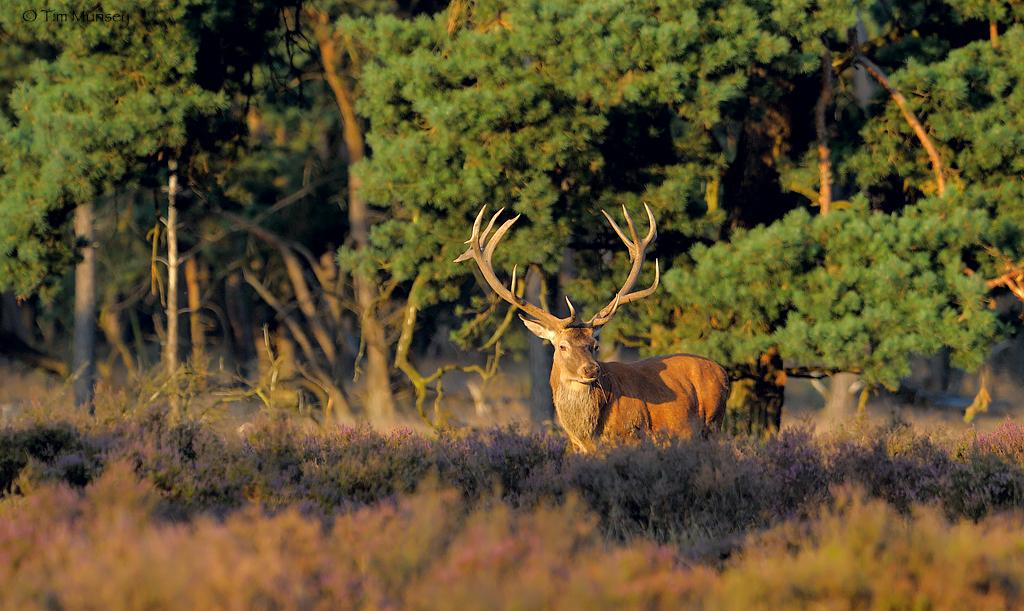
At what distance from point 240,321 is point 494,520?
2530 centimetres

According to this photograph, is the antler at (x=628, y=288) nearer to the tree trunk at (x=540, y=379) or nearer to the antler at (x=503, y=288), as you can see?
the antler at (x=503, y=288)

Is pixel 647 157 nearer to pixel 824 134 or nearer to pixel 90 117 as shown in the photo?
pixel 824 134

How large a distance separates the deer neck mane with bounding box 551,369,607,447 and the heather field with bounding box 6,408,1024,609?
0.67 feet

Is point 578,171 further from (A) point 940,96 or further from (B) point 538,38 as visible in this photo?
(A) point 940,96

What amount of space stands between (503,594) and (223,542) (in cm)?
124

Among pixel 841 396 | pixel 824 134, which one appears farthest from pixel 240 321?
pixel 824 134

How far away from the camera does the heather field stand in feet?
15.6

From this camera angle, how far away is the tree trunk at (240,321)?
28.8 meters

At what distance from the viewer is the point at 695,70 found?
41.2ft

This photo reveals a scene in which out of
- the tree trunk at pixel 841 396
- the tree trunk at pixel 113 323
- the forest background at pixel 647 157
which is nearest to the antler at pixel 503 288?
the forest background at pixel 647 157

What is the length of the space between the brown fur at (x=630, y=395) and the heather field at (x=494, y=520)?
0.35 m

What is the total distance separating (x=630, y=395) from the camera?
10.7 m

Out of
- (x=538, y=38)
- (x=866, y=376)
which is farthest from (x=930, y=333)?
(x=538, y=38)

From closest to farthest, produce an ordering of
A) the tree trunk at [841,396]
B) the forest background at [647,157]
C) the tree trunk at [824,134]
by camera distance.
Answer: the forest background at [647,157] → the tree trunk at [824,134] → the tree trunk at [841,396]
